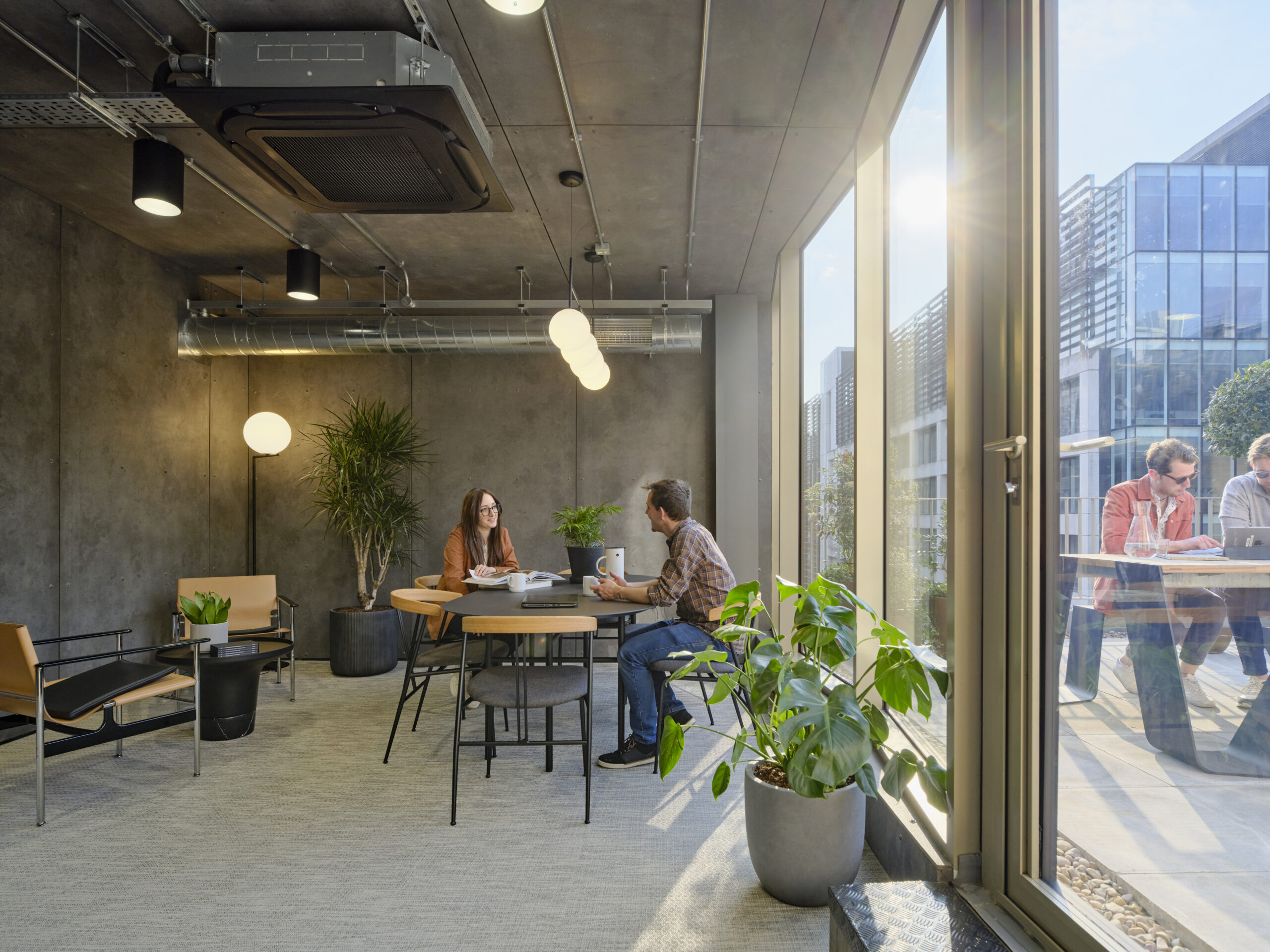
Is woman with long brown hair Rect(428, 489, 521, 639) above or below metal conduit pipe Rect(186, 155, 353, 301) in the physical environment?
below

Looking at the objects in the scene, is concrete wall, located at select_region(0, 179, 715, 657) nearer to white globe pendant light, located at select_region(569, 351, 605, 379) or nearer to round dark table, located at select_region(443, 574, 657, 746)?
white globe pendant light, located at select_region(569, 351, 605, 379)

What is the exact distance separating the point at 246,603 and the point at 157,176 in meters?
2.87

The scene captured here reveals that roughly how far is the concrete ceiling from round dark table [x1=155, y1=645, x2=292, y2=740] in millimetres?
2673

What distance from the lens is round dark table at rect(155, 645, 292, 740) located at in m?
3.90

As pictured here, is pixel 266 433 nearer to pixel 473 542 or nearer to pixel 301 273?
pixel 301 273

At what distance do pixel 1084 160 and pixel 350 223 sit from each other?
4.33 meters

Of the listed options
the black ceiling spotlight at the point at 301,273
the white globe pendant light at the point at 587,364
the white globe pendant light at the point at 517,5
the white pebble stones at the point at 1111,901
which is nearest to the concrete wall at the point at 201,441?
the black ceiling spotlight at the point at 301,273

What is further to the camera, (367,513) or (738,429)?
(738,429)

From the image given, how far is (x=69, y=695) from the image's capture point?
3.18 metres

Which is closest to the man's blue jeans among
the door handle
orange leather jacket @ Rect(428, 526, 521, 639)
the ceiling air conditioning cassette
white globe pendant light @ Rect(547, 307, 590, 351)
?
orange leather jacket @ Rect(428, 526, 521, 639)

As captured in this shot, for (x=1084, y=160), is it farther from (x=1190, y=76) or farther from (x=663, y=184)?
(x=663, y=184)

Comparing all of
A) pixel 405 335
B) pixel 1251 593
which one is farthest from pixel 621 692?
pixel 405 335

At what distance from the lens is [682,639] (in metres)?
3.57

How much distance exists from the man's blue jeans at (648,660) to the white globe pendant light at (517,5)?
266cm
